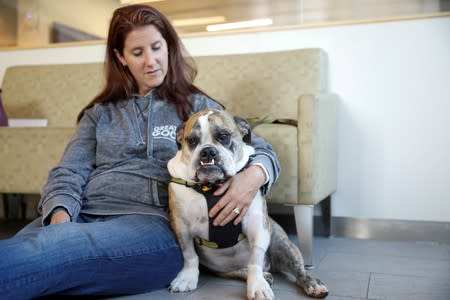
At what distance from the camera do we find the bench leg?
208 cm

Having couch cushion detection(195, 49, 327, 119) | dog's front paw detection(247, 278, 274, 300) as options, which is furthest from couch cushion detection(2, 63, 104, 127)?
dog's front paw detection(247, 278, 274, 300)

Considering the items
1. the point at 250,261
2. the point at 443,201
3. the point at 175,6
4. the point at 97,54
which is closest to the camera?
the point at 250,261

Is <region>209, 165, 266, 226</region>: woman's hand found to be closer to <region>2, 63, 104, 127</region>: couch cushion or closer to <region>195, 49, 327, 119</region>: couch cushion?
<region>195, 49, 327, 119</region>: couch cushion

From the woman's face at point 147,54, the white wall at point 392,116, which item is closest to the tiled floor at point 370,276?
the white wall at point 392,116

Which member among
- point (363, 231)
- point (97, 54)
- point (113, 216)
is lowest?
point (363, 231)

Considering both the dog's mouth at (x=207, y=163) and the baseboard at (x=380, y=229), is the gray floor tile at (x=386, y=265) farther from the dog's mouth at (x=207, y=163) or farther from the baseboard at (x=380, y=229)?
the dog's mouth at (x=207, y=163)

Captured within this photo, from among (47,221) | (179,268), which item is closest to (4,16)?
(47,221)

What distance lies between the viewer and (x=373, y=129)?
2605 millimetres

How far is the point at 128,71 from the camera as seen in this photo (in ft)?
6.36

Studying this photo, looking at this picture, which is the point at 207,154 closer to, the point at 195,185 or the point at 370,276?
the point at 195,185

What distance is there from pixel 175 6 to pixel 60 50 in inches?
35.2

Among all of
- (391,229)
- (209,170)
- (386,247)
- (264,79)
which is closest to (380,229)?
(391,229)

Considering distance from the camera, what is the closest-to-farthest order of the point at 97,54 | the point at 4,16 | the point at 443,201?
1. the point at 443,201
2. the point at 97,54
3. the point at 4,16

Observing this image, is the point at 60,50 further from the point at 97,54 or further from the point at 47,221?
the point at 47,221
